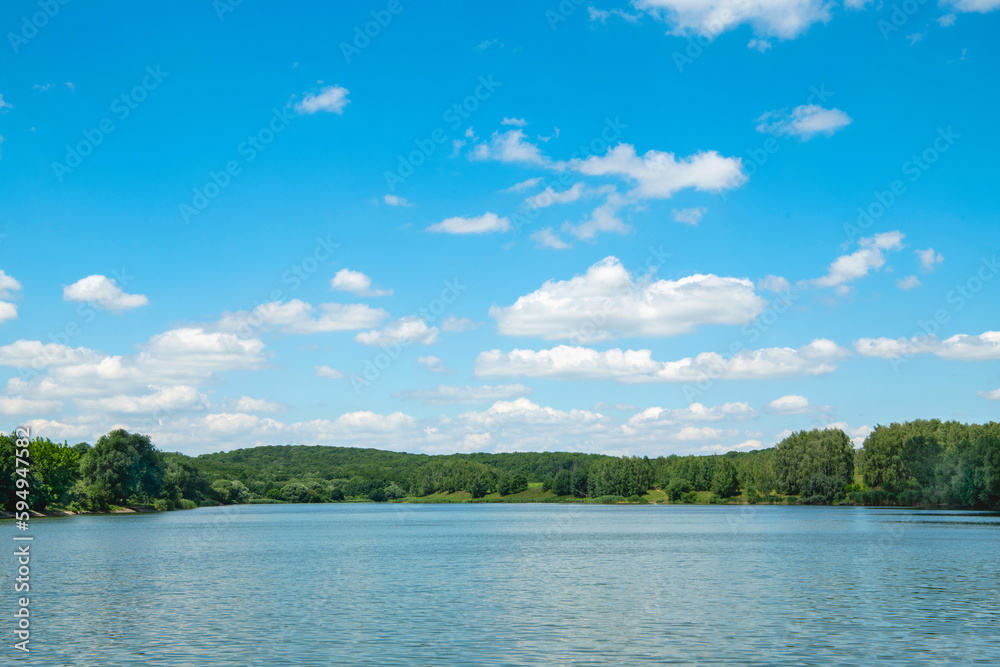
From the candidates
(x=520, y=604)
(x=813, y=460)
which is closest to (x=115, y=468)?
(x=520, y=604)

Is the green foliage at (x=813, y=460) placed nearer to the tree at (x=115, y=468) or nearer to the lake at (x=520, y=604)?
the lake at (x=520, y=604)

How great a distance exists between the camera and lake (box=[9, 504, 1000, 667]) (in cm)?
2845

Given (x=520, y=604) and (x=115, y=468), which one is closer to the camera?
(x=520, y=604)

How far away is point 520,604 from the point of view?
→ 130ft

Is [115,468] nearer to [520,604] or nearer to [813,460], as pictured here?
[520,604]

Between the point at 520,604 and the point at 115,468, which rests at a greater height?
the point at 115,468

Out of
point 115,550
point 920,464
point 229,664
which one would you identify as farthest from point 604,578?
point 920,464

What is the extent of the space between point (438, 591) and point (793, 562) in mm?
28015

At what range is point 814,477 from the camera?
184 metres

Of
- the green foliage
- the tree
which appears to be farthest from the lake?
the green foliage

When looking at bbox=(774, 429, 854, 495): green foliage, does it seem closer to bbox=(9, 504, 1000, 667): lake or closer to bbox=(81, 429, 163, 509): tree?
bbox=(9, 504, 1000, 667): lake

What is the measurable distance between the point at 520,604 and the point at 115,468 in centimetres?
12613

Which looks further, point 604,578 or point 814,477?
point 814,477

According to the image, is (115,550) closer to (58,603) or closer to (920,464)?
(58,603)
